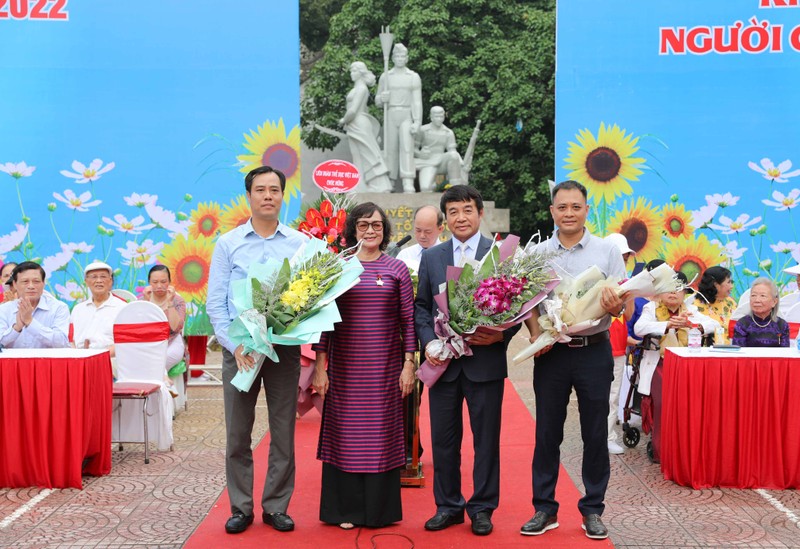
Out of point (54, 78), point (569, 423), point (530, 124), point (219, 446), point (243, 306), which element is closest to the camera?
point (243, 306)

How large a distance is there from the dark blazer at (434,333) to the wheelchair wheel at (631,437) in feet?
6.86

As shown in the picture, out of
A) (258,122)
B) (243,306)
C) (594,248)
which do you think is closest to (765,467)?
(594,248)

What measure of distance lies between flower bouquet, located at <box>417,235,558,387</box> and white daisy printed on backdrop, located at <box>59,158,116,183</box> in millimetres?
6813

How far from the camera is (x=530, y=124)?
18328 millimetres

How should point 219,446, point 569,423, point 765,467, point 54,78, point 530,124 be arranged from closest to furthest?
point 765,467, point 219,446, point 569,423, point 54,78, point 530,124

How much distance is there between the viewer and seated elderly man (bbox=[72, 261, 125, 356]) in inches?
237

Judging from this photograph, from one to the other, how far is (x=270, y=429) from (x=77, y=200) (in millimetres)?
6442

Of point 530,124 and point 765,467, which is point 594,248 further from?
point 530,124

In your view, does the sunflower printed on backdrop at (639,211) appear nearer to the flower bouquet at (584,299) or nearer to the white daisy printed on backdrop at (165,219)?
the white daisy printed on backdrop at (165,219)

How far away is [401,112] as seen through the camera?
46.1 feet

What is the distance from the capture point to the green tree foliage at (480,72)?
723 inches

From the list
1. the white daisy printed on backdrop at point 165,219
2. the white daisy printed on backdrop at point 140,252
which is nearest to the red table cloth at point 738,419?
the white daisy printed on backdrop at point 165,219

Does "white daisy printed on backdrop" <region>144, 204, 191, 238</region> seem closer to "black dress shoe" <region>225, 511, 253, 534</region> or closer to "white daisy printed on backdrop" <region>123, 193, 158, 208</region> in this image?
"white daisy printed on backdrop" <region>123, 193, 158, 208</region>

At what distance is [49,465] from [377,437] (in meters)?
2.05
